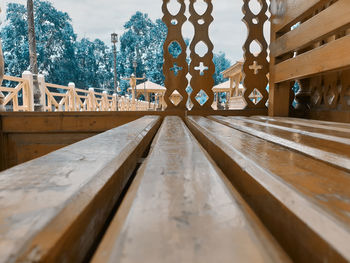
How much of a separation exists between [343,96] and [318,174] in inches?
66.3

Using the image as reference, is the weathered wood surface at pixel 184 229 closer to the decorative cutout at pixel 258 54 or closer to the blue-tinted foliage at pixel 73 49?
the decorative cutout at pixel 258 54

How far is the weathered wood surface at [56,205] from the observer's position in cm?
17

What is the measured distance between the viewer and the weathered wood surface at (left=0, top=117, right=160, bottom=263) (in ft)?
0.57

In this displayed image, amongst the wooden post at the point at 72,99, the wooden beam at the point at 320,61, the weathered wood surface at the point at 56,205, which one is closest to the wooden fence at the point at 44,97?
the wooden post at the point at 72,99

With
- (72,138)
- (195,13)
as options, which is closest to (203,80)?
(195,13)

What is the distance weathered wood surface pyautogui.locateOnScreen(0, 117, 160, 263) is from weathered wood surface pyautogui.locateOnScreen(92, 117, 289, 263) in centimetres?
3

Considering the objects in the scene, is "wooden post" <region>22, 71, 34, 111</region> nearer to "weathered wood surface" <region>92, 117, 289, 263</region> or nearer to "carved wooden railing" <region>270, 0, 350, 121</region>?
"carved wooden railing" <region>270, 0, 350, 121</region>

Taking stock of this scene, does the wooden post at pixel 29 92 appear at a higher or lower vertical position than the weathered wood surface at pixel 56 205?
higher

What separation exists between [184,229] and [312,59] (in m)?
1.53

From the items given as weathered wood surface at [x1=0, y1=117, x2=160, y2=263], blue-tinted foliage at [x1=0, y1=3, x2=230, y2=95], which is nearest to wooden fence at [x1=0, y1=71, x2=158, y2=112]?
weathered wood surface at [x1=0, y1=117, x2=160, y2=263]

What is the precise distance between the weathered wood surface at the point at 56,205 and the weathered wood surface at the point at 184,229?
0.03m

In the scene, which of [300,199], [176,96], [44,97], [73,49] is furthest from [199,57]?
[73,49]

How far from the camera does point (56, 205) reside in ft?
0.76

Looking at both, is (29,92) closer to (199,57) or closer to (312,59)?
(199,57)
